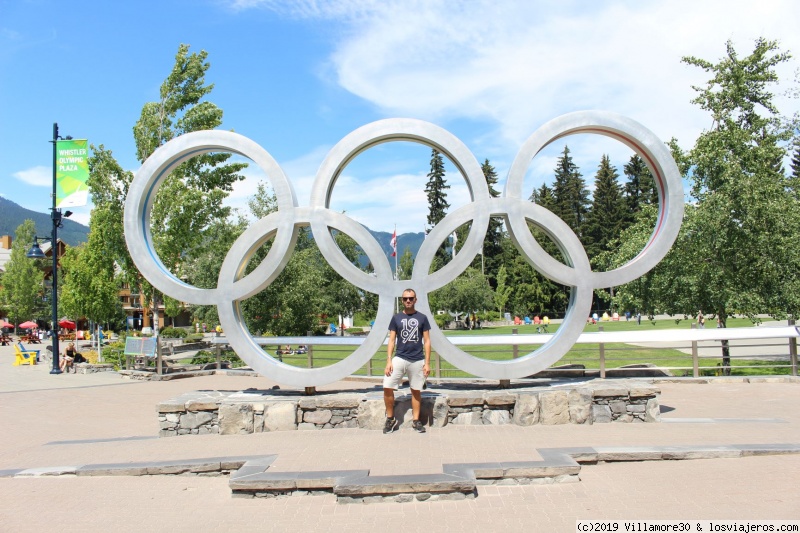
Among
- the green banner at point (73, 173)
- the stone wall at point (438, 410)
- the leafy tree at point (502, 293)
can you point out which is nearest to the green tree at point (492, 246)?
the leafy tree at point (502, 293)

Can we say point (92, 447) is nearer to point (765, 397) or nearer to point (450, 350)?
point (450, 350)

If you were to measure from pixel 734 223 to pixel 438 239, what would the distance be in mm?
8689

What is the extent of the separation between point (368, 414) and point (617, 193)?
55.9 meters

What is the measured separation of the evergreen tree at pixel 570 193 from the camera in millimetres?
61353

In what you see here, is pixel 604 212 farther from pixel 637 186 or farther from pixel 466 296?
pixel 466 296

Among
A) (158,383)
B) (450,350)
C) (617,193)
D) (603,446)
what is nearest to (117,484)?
(450,350)

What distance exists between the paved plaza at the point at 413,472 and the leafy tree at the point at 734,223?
172 inches

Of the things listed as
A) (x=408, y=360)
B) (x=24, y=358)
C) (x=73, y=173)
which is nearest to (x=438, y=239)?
(x=408, y=360)

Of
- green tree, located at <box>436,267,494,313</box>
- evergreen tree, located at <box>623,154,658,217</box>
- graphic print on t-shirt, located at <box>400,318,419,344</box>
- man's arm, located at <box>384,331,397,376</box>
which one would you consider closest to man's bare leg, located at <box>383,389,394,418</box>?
man's arm, located at <box>384,331,397,376</box>

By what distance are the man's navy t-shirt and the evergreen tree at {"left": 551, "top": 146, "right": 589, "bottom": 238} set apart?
2182 inches

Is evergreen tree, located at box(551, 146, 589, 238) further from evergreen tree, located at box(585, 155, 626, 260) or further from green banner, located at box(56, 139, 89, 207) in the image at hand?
green banner, located at box(56, 139, 89, 207)

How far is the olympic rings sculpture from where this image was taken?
8.88 meters

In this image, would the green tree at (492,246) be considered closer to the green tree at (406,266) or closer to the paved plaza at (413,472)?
the green tree at (406,266)

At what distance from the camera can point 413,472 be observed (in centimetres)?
604
